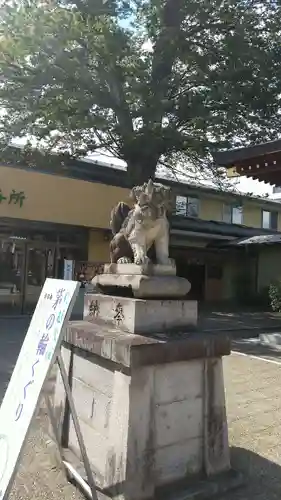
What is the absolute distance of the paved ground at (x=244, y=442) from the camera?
131 inches

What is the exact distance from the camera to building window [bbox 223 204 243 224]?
24.1 metres

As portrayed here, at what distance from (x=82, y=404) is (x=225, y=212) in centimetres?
2147

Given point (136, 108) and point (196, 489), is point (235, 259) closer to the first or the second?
point (136, 108)

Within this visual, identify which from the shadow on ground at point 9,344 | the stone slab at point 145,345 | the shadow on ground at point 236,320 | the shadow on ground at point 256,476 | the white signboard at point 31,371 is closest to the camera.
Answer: the white signboard at point 31,371

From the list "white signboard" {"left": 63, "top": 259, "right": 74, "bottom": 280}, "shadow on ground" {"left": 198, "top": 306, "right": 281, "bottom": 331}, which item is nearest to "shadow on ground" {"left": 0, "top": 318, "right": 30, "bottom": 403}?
"white signboard" {"left": 63, "top": 259, "right": 74, "bottom": 280}

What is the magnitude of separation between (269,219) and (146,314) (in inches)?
961

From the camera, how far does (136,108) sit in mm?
13125

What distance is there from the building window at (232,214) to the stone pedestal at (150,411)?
21.2 metres

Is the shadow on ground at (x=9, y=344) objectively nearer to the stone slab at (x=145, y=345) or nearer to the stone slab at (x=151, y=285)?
the stone slab at (x=145, y=345)

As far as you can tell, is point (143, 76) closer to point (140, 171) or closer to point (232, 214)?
point (140, 171)

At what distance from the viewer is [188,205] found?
22359mm

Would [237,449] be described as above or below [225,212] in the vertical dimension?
below

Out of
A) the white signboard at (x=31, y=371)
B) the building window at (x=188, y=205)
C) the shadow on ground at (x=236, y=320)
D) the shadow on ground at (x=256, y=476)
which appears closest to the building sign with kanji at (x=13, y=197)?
the shadow on ground at (x=236, y=320)

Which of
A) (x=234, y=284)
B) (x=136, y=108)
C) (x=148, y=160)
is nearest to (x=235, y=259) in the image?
(x=234, y=284)
